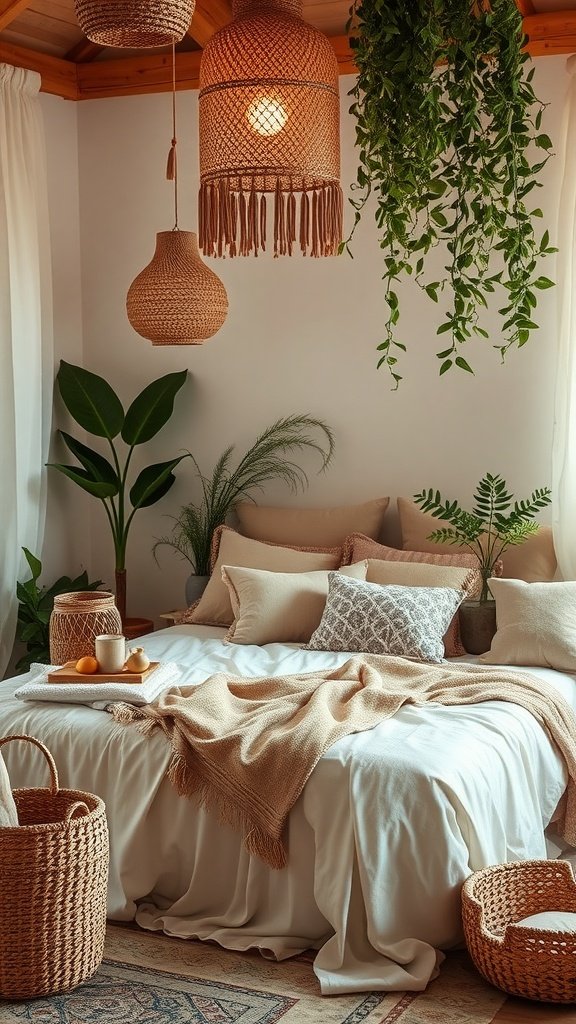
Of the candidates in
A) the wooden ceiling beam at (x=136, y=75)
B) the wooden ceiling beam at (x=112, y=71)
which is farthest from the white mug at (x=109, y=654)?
the wooden ceiling beam at (x=136, y=75)

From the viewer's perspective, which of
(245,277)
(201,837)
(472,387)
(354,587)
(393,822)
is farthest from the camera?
(245,277)

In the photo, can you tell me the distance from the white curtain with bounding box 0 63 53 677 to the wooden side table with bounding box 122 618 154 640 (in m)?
0.52

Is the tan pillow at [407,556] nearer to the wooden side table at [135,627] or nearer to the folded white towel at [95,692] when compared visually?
the wooden side table at [135,627]

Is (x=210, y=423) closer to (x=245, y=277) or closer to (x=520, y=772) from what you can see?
(x=245, y=277)

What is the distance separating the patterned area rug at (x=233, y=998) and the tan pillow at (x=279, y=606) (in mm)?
1628

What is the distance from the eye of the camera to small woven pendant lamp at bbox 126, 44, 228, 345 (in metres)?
4.79

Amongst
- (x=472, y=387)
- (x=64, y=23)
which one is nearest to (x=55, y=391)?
(x=64, y=23)

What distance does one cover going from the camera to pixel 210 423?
5723 mm

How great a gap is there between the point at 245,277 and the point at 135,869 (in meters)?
3.03

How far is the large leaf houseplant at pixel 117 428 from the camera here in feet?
18.3

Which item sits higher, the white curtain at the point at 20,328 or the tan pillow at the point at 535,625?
the white curtain at the point at 20,328

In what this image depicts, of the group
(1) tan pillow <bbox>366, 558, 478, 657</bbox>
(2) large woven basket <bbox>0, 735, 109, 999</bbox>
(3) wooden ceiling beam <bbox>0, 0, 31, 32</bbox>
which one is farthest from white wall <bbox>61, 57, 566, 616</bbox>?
(2) large woven basket <bbox>0, 735, 109, 999</bbox>

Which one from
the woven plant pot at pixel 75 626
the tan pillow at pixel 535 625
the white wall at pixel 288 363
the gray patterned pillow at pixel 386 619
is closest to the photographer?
the woven plant pot at pixel 75 626

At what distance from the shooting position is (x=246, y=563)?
505cm
